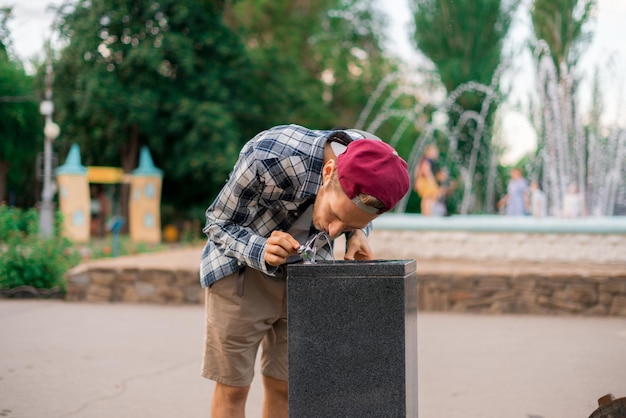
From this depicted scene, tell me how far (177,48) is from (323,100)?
10.1m

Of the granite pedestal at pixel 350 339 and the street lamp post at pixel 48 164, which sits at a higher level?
the street lamp post at pixel 48 164

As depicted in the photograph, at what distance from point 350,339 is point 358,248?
534 millimetres

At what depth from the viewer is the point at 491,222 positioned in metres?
10.6

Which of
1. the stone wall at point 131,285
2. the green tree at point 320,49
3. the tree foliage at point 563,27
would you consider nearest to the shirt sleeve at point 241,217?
the stone wall at point 131,285

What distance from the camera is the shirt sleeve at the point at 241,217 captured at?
2.68m

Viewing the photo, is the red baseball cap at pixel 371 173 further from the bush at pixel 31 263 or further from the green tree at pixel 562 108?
the green tree at pixel 562 108

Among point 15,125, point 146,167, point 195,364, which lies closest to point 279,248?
point 195,364

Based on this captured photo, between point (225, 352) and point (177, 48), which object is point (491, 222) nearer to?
point (225, 352)

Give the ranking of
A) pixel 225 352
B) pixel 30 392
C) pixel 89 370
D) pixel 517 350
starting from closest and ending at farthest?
pixel 225 352 → pixel 30 392 → pixel 89 370 → pixel 517 350

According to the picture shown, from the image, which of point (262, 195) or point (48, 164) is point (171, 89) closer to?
point (48, 164)

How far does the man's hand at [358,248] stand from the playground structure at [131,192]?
22736 millimetres

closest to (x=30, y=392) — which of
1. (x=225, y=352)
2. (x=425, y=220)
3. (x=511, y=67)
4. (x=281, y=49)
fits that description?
(x=225, y=352)

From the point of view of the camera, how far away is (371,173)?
94.6 inches

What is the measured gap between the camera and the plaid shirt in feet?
8.74
